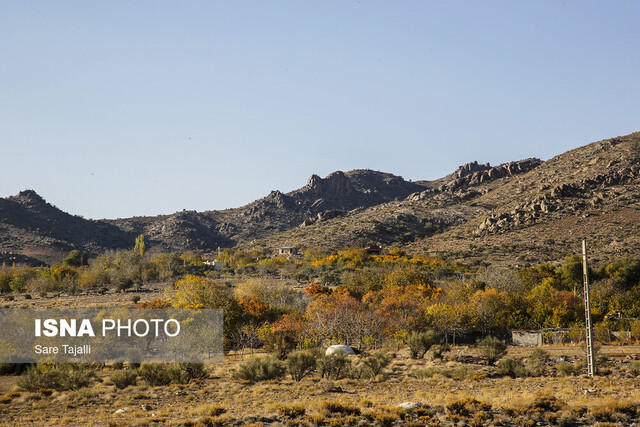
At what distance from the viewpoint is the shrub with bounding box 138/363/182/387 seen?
30203 mm

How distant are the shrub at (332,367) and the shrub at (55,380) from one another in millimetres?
13369

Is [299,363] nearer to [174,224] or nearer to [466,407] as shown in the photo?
[466,407]

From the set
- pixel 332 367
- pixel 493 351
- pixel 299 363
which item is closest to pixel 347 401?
pixel 299 363

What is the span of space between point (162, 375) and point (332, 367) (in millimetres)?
9844

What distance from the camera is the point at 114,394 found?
2709 cm

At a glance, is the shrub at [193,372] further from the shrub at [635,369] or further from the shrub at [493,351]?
the shrub at [635,369]

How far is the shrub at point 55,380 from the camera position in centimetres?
2836

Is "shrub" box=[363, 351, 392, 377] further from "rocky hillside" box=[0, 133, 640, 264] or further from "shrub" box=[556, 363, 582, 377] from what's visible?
"rocky hillside" box=[0, 133, 640, 264]

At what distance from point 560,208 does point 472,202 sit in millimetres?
27147

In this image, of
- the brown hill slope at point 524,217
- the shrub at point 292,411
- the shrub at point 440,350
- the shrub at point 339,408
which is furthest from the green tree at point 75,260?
the shrub at point 339,408

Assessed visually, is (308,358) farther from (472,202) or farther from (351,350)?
(472,202)

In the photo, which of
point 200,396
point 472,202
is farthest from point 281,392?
point 472,202

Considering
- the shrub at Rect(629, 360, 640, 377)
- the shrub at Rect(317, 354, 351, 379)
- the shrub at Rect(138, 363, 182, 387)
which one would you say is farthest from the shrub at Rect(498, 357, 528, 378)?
the shrub at Rect(138, 363, 182, 387)

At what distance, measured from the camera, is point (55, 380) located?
29.3 meters
